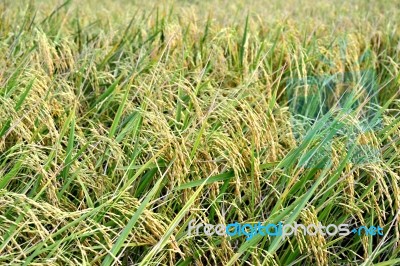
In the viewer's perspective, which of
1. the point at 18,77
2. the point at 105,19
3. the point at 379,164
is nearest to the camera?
the point at 379,164

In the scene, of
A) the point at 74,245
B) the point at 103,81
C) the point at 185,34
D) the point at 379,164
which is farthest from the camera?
the point at 185,34

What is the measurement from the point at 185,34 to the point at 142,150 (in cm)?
123

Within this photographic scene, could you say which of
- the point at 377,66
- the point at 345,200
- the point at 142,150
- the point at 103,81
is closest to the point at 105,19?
the point at 103,81

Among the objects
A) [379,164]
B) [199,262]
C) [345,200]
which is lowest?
[199,262]

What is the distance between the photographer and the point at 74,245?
1979mm

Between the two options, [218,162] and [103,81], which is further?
[103,81]

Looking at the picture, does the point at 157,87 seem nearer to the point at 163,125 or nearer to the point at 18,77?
the point at 163,125

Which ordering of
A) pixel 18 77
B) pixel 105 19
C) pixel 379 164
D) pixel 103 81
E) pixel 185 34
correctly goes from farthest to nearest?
pixel 105 19 < pixel 185 34 < pixel 103 81 < pixel 18 77 < pixel 379 164

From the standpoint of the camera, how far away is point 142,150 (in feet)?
7.72

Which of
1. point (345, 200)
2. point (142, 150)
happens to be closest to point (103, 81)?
point (142, 150)

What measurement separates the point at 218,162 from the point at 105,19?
7.56 feet

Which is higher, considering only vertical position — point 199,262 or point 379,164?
point 379,164

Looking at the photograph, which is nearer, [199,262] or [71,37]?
[199,262]

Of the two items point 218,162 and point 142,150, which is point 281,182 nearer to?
point 218,162
